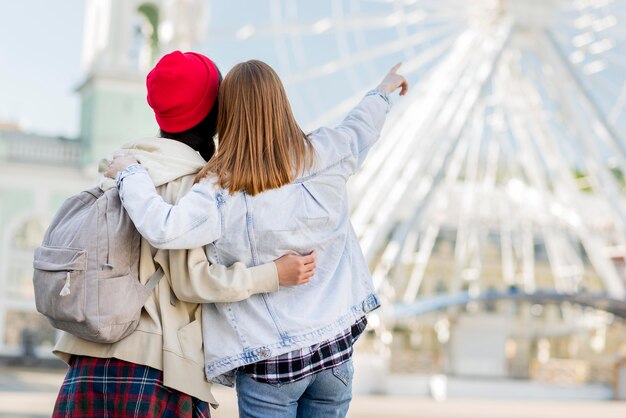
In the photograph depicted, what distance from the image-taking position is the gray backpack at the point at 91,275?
1918 millimetres

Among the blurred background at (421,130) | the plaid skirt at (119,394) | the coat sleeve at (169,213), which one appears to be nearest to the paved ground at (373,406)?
the blurred background at (421,130)

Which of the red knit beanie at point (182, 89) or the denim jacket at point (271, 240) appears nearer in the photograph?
the denim jacket at point (271, 240)

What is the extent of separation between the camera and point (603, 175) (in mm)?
16594

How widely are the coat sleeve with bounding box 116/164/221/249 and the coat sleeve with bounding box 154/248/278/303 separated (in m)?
0.05

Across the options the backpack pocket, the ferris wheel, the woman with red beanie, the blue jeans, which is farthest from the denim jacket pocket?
the ferris wheel

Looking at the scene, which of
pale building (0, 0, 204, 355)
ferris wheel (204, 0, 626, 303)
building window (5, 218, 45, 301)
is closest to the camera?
ferris wheel (204, 0, 626, 303)

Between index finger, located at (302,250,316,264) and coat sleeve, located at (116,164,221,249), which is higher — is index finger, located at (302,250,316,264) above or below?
below

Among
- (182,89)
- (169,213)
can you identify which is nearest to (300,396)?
(169,213)

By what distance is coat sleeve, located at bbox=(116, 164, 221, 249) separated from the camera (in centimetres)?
194

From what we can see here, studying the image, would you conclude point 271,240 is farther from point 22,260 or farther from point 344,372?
point 22,260

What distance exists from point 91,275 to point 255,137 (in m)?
0.40

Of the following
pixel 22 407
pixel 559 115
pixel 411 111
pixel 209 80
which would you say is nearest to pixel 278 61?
pixel 411 111

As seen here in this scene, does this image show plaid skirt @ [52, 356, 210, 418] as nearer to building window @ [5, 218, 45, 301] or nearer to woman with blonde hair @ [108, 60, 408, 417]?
woman with blonde hair @ [108, 60, 408, 417]

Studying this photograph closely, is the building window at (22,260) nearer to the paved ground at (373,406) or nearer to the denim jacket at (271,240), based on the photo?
the paved ground at (373,406)
